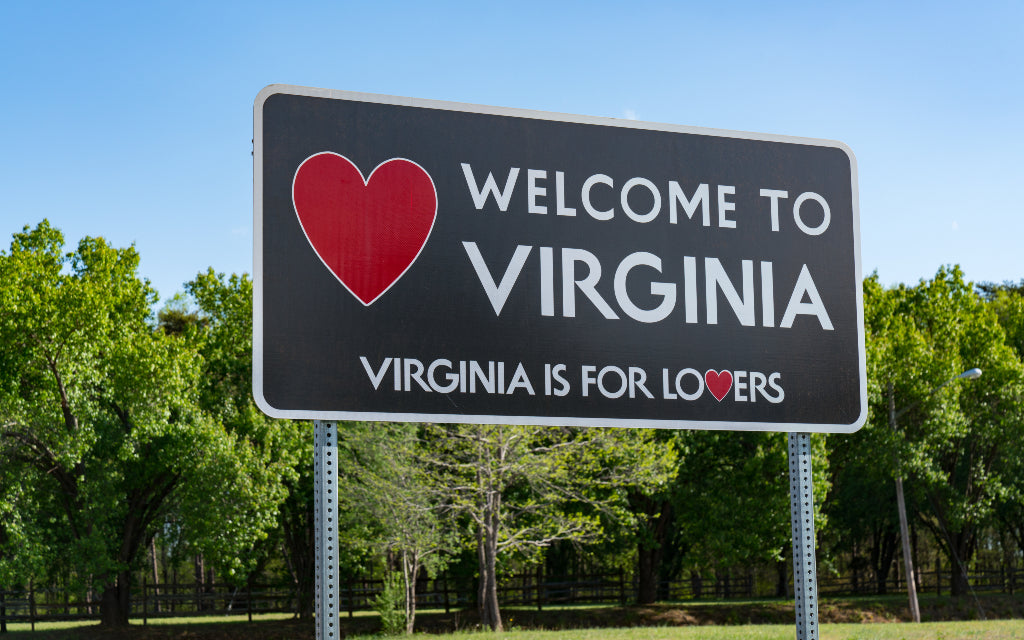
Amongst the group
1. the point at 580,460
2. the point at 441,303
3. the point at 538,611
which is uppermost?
the point at 441,303

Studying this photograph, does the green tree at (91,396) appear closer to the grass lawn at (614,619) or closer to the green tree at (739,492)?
the grass lawn at (614,619)

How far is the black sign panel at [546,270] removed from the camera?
342 cm

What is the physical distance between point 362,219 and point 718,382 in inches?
59.9

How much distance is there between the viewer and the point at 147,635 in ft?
97.3

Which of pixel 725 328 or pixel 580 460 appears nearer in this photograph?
pixel 725 328

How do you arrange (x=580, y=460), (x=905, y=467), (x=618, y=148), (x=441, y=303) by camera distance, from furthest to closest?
(x=905, y=467) → (x=580, y=460) → (x=618, y=148) → (x=441, y=303)

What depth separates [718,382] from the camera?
12.6ft

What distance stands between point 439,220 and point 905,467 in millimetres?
31937

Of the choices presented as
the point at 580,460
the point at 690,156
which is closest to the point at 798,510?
the point at 690,156

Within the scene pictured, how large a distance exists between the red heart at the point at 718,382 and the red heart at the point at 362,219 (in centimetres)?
124

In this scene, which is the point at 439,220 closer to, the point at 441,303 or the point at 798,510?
the point at 441,303

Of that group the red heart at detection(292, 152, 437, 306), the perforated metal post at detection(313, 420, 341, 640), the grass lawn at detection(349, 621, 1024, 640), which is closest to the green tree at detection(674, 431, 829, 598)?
the grass lawn at detection(349, 621, 1024, 640)

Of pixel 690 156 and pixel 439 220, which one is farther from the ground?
pixel 690 156

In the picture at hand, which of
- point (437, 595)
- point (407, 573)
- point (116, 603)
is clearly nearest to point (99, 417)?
point (116, 603)
